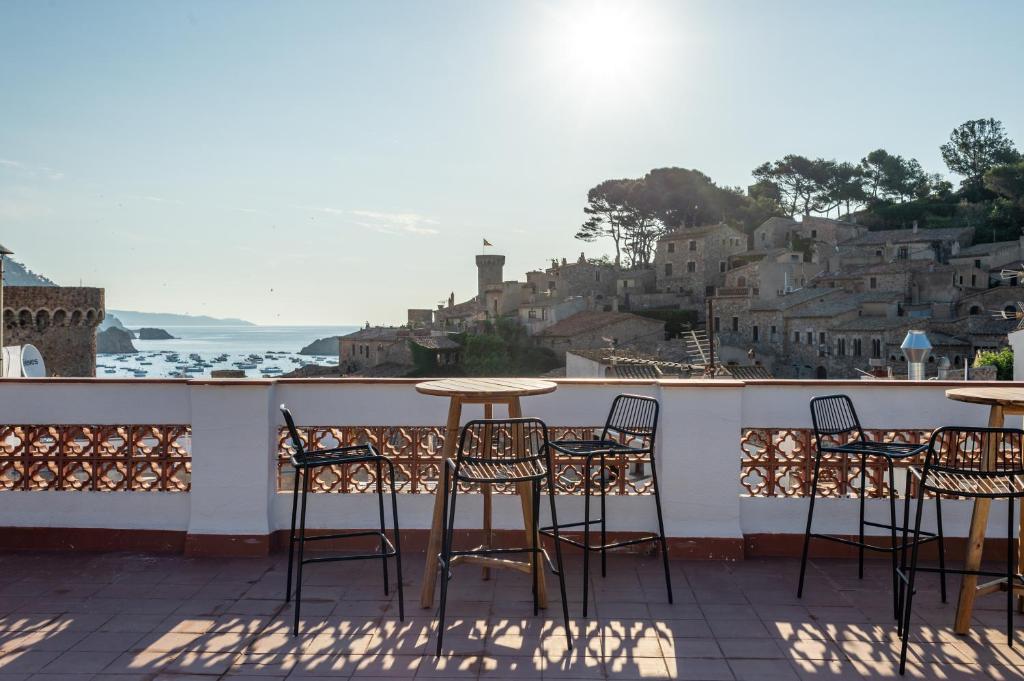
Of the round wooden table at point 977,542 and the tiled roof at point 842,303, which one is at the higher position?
the tiled roof at point 842,303

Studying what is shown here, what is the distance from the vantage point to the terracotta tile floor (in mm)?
2705

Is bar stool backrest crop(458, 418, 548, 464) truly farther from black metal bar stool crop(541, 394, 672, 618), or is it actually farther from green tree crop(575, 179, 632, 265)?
green tree crop(575, 179, 632, 265)

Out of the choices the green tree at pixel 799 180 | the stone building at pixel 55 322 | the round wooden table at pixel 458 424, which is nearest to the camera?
the round wooden table at pixel 458 424

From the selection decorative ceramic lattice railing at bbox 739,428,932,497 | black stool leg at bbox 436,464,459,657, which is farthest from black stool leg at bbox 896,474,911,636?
black stool leg at bbox 436,464,459,657

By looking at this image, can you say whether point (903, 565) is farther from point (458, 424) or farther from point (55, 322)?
point (55, 322)

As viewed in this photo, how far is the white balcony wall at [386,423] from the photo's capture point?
4.02 metres

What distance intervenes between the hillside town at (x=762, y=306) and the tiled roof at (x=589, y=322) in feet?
0.35

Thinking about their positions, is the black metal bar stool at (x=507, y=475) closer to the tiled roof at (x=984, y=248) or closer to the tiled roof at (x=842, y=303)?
the tiled roof at (x=842, y=303)

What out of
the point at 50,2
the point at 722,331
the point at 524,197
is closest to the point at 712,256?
the point at 722,331

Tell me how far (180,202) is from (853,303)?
44624mm

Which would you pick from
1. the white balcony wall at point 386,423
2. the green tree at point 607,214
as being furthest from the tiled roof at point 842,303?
the white balcony wall at point 386,423

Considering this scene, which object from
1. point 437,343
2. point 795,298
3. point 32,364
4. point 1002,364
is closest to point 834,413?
point 32,364

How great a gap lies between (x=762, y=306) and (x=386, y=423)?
126 ft

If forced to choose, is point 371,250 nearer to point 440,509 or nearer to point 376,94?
point 376,94
